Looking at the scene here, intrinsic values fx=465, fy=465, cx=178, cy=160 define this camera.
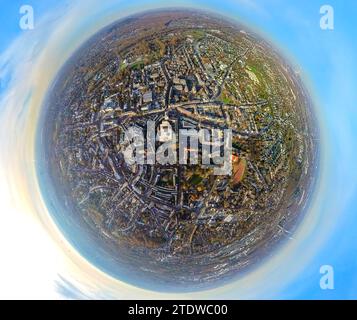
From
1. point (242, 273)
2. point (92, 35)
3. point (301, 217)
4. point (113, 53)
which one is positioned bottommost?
point (242, 273)

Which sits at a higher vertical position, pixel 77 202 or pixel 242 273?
pixel 77 202

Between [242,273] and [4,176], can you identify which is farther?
[4,176]

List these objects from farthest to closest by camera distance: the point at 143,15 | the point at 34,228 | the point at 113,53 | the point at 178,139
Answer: the point at 34,228
the point at 143,15
the point at 113,53
the point at 178,139

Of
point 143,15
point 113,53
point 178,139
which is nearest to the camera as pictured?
point 178,139

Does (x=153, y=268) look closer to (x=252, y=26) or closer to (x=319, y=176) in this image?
(x=319, y=176)

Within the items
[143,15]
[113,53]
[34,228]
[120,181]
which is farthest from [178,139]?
[34,228]

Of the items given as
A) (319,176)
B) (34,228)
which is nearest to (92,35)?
(34,228)
